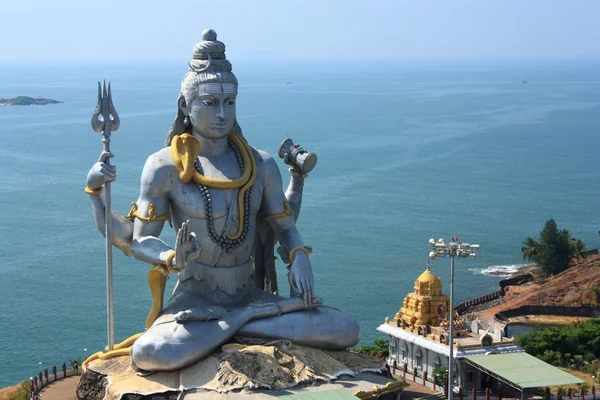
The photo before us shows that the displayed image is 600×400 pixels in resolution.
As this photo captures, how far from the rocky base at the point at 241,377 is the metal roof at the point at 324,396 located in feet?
0.57

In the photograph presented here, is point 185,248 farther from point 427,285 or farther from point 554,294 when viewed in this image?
point 554,294

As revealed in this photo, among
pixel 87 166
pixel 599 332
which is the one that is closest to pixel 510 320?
pixel 599 332

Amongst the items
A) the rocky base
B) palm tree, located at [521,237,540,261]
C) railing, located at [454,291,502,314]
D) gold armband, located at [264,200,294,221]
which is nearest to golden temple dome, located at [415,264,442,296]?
gold armband, located at [264,200,294,221]

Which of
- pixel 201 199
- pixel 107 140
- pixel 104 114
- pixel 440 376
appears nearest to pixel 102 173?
pixel 107 140

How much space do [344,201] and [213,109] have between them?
130 feet

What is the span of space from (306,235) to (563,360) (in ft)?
68.1

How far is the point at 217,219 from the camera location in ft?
54.2

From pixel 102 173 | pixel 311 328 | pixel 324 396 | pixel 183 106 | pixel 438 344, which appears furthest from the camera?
pixel 438 344

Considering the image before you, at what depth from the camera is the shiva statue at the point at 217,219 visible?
16.2 metres

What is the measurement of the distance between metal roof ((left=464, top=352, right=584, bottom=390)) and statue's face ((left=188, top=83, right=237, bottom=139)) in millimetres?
6891

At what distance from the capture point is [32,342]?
32562 millimetres

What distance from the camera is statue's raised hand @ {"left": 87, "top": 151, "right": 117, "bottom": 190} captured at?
16484 mm

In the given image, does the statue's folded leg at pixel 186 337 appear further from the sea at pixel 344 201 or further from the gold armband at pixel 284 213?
the sea at pixel 344 201

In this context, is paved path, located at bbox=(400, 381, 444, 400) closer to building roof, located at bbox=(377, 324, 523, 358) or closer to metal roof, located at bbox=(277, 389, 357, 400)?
metal roof, located at bbox=(277, 389, 357, 400)
